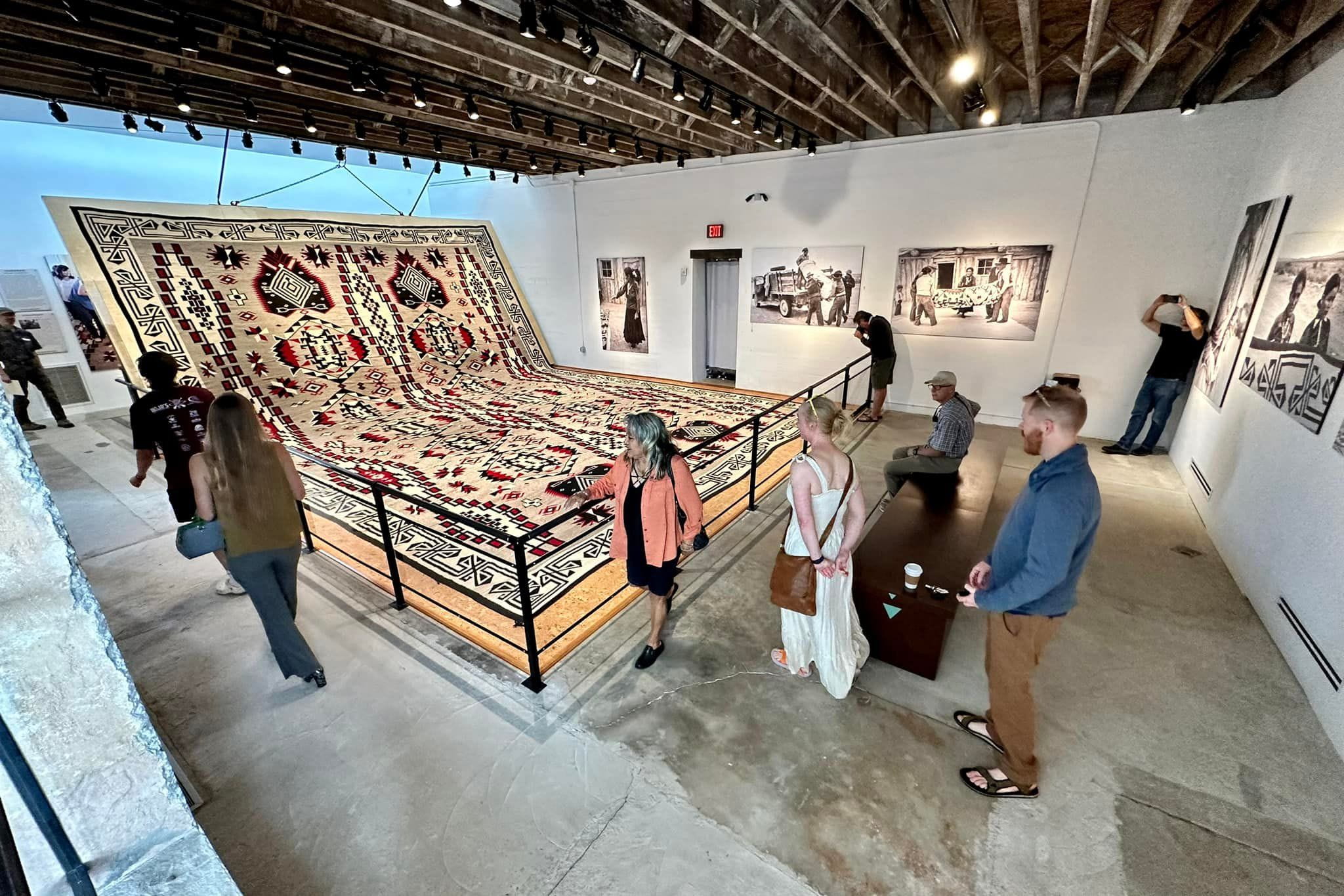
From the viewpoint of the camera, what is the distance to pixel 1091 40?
3.43 m

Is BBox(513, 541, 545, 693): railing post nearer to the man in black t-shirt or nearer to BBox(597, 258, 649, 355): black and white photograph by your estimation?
the man in black t-shirt

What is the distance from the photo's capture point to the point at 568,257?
9227 millimetres

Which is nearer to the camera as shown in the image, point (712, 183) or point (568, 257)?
point (712, 183)

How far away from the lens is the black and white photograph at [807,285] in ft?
22.2

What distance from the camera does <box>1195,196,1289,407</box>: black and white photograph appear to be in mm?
3826

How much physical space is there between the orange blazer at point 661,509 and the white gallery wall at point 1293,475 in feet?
8.87

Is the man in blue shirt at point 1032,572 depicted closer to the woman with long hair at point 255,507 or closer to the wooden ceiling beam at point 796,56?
the woman with long hair at point 255,507

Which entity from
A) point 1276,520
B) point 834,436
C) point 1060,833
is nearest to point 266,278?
point 834,436

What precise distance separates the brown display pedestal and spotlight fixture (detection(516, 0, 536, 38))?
139 inches

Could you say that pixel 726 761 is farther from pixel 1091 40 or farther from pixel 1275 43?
pixel 1275 43

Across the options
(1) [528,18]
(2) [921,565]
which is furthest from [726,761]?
(1) [528,18]

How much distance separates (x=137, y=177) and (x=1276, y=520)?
12302 mm

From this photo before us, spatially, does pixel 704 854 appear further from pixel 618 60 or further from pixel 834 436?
pixel 618 60

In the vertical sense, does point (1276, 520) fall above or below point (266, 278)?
below
